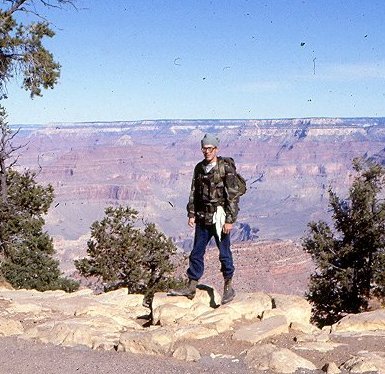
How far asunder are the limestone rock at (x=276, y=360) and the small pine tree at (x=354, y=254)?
17.8 metres

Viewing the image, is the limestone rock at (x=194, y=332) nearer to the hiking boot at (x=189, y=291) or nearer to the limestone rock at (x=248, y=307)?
the limestone rock at (x=248, y=307)

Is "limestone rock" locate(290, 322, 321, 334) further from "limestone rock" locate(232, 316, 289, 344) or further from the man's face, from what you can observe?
the man's face

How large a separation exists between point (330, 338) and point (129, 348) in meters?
2.98

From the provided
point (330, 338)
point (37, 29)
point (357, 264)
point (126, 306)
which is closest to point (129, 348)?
point (330, 338)

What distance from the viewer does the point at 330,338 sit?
7863mm

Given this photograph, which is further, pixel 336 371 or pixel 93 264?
pixel 93 264

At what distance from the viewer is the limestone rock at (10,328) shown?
832cm

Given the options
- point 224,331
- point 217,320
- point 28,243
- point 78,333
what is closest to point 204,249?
point 217,320

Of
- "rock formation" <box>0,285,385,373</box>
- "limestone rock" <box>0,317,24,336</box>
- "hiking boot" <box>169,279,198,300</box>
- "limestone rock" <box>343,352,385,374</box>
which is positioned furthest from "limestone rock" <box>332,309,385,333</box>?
"limestone rock" <box>0,317,24,336</box>

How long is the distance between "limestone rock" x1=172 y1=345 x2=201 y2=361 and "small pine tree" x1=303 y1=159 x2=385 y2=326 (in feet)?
59.1

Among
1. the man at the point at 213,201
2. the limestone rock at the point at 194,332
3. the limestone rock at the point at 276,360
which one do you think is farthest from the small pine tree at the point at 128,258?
the limestone rock at the point at 276,360

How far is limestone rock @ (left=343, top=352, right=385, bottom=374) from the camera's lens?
6.27 m

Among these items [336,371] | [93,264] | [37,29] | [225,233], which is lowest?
[93,264]

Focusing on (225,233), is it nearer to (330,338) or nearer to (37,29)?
(330,338)
